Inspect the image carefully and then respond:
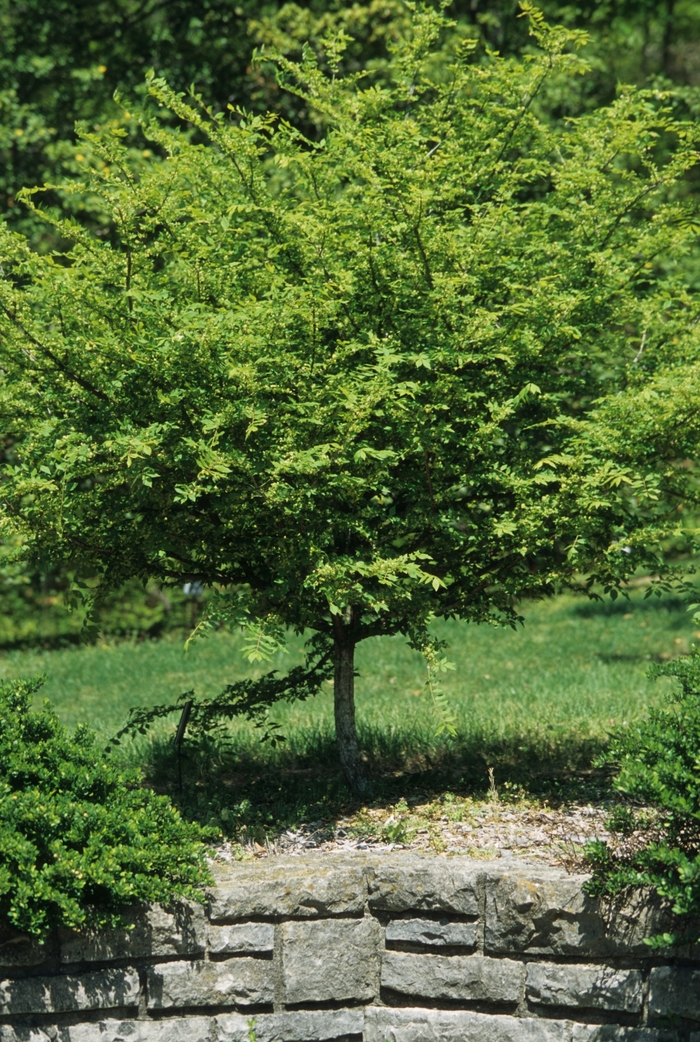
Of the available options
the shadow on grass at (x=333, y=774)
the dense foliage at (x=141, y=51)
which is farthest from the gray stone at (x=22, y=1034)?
the dense foliage at (x=141, y=51)

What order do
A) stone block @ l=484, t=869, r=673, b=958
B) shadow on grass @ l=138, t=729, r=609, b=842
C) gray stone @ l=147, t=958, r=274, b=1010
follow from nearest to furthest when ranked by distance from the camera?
stone block @ l=484, t=869, r=673, b=958 → gray stone @ l=147, t=958, r=274, b=1010 → shadow on grass @ l=138, t=729, r=609, b=842

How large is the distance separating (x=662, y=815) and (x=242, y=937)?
1551 millimetres

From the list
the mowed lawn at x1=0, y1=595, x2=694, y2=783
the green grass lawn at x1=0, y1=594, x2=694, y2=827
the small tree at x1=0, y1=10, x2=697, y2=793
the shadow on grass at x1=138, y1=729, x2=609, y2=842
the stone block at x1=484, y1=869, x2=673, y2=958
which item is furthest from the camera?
the mowed lawn at x1=0, y1=595, x2=694, y2=783

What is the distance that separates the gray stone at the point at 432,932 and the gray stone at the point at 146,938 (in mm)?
694

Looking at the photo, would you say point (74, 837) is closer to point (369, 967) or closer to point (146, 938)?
point (146, 938)

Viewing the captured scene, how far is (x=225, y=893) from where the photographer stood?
4020 millimetres

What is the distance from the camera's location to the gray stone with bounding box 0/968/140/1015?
3922mm

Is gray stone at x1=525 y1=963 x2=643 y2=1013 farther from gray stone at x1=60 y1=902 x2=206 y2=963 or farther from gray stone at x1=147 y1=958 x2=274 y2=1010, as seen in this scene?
gray stone at x1=60 y1=902 x2=206 y2=963

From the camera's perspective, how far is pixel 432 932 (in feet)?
13.4

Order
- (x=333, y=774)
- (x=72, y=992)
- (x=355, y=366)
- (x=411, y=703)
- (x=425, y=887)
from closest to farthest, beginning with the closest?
(x=72, y=992)
(x=425, y=887)
(x=355, y=366)
(x=333, y=774)
(x=411, y=703)

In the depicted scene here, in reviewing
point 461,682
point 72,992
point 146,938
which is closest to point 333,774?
point 146,938

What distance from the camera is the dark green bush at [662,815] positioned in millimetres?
3656

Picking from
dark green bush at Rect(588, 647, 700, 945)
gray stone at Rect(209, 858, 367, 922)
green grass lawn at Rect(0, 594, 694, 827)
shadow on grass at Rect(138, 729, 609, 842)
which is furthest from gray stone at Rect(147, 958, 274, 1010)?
dark green bush at Rect(588, 647, 700, 945)

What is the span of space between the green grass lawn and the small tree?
66cm
